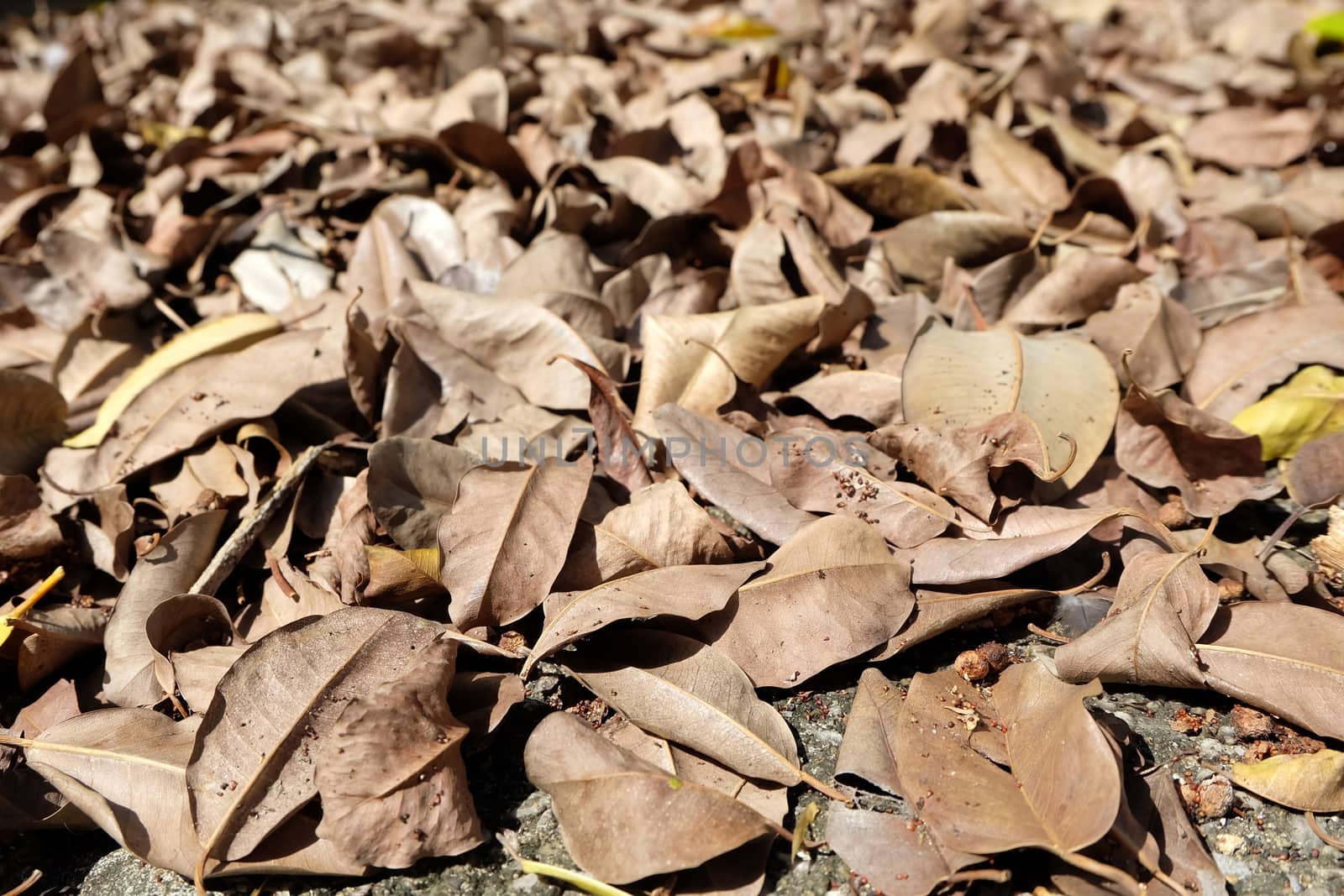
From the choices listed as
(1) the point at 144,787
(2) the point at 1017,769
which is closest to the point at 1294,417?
(2) the point at 1017,769

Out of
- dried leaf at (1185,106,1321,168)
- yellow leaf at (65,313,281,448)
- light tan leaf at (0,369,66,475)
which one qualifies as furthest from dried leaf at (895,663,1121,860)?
dried leaf at (1185,106,1321,168)

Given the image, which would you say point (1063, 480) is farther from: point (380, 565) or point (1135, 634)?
point (380, 565)

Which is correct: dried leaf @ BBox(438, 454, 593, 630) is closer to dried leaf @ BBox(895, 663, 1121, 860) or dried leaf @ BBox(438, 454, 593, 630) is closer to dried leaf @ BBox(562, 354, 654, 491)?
dried leaf @ BBox(562, 354, 654, 491)

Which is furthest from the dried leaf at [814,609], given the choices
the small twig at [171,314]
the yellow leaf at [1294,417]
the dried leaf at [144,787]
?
the small twig at [171,314]

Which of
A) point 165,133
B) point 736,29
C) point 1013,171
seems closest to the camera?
point 1013,171

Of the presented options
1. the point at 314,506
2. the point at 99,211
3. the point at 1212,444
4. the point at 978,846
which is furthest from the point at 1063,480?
the point at 99,211

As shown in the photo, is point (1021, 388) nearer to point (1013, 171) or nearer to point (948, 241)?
point (948, 241)
